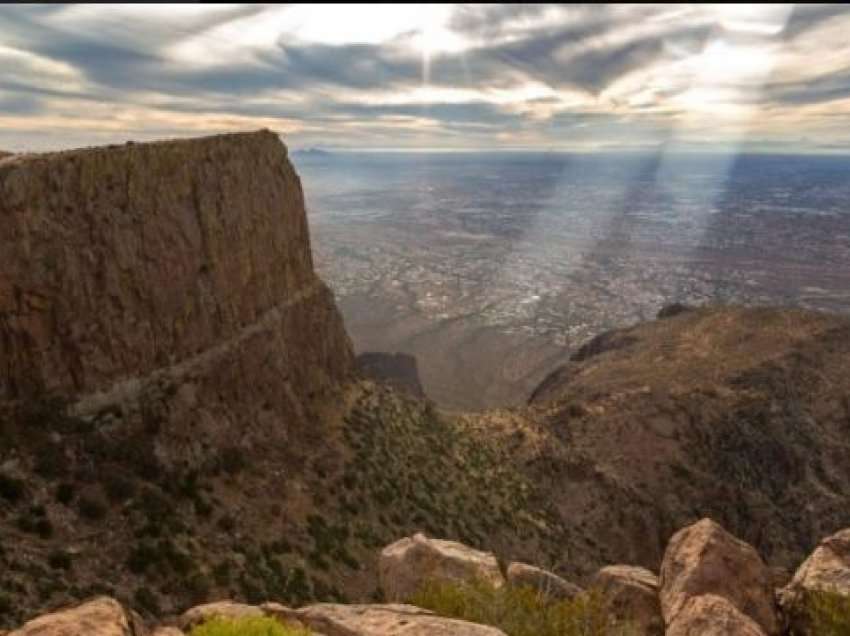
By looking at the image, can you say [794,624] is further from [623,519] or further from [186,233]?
[623,519]

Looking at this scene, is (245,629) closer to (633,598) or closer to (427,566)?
(427,566)

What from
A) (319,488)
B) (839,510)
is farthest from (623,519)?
(319,488)

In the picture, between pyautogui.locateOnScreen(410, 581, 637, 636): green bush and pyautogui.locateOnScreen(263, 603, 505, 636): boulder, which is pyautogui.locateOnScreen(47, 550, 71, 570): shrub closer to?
pyautogui.locateOnScreen(263, 603, 505, 636): boulder

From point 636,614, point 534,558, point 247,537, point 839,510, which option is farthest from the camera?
point 839,510

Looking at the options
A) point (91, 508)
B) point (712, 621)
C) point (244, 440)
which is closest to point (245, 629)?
point (712, 621)

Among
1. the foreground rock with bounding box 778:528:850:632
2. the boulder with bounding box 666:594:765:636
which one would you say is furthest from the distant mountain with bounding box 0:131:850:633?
the foreground rock with bounding box 778:528:850:632
